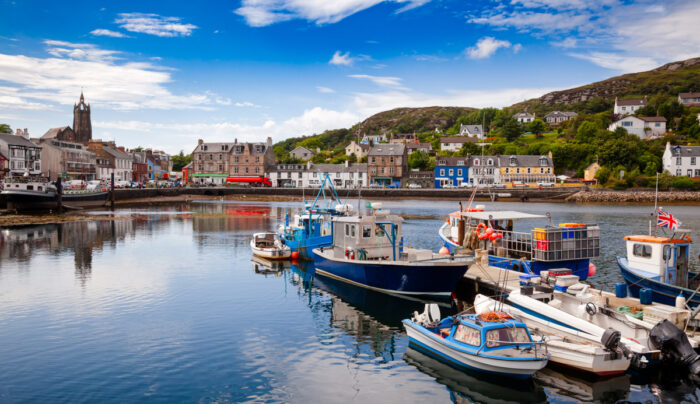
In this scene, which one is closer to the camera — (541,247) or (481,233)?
(541,247)

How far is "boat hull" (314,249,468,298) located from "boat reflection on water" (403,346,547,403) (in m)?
6.76

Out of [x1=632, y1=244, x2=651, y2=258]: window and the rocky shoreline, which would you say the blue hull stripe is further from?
the rocky shoreline

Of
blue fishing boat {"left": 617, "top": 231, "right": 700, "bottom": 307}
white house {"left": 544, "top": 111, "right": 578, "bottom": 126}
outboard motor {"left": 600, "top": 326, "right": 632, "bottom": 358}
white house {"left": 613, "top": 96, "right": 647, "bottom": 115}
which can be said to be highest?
white house {"left": 613, "top": 96, "right": 647, "bottom": 115}

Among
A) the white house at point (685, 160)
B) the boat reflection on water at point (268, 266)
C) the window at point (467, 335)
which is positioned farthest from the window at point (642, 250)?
the white house at point (685, 160)

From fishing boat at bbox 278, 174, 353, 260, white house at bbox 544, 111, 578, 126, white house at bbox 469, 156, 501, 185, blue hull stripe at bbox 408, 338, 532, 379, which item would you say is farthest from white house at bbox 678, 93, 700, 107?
blue hull stripe at bbox 408, 338, 532, 379

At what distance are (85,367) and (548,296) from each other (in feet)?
49.4

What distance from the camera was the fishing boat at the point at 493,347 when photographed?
42.8 ft

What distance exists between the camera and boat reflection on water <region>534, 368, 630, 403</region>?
41.9ft

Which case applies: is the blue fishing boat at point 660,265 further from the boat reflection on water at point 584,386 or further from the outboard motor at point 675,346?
the boat reflection on water at point 584,386

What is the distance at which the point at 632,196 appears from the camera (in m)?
90.2

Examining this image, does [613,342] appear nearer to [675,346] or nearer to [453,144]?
[675,346]

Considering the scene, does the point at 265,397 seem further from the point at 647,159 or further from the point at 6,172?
the point at 647,159

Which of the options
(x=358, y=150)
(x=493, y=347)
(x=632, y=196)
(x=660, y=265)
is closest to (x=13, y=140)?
(x=358, y=150)

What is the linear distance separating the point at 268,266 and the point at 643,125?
137 meters
